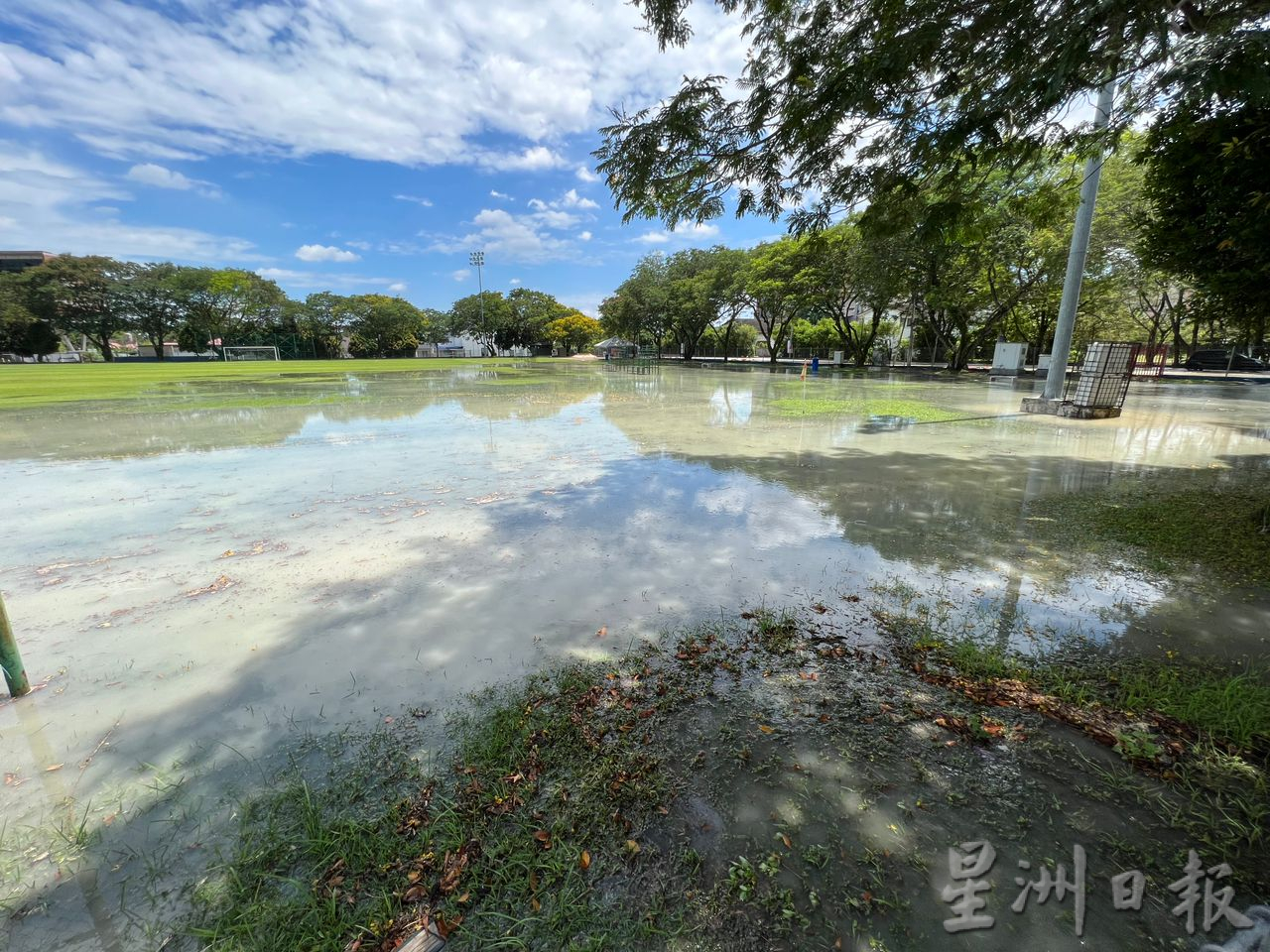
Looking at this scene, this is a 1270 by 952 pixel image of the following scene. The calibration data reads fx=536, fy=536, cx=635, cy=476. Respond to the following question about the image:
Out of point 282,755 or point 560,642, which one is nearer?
point 282,755

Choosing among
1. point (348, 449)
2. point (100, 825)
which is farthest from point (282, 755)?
point (348, 449)

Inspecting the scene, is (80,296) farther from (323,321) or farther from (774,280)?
(774,280)

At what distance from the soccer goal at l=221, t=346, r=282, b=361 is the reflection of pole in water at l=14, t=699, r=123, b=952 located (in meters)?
66.4

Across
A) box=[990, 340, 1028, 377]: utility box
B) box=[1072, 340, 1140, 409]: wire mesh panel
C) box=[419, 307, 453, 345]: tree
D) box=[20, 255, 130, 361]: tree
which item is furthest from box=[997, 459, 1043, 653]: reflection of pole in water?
box=[419, 307, 453, 345]: tree

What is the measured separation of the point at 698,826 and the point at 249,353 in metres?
74.7

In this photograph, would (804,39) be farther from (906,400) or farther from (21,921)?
(906,400)

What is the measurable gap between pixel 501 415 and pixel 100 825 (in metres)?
11.0

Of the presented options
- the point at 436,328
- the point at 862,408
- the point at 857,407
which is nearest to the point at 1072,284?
the point at 862,408

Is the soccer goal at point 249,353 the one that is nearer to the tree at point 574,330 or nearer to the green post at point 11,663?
the tree at point 574,330

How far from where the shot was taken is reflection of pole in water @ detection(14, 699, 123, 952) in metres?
1.50

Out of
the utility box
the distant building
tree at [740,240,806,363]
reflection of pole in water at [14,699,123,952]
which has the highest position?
the distant building

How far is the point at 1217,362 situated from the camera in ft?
103

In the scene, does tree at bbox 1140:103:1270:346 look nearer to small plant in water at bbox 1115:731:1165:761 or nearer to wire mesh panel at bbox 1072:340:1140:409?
small plant in water at bbox 1115:731:1165:761

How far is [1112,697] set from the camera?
2.49 metres
